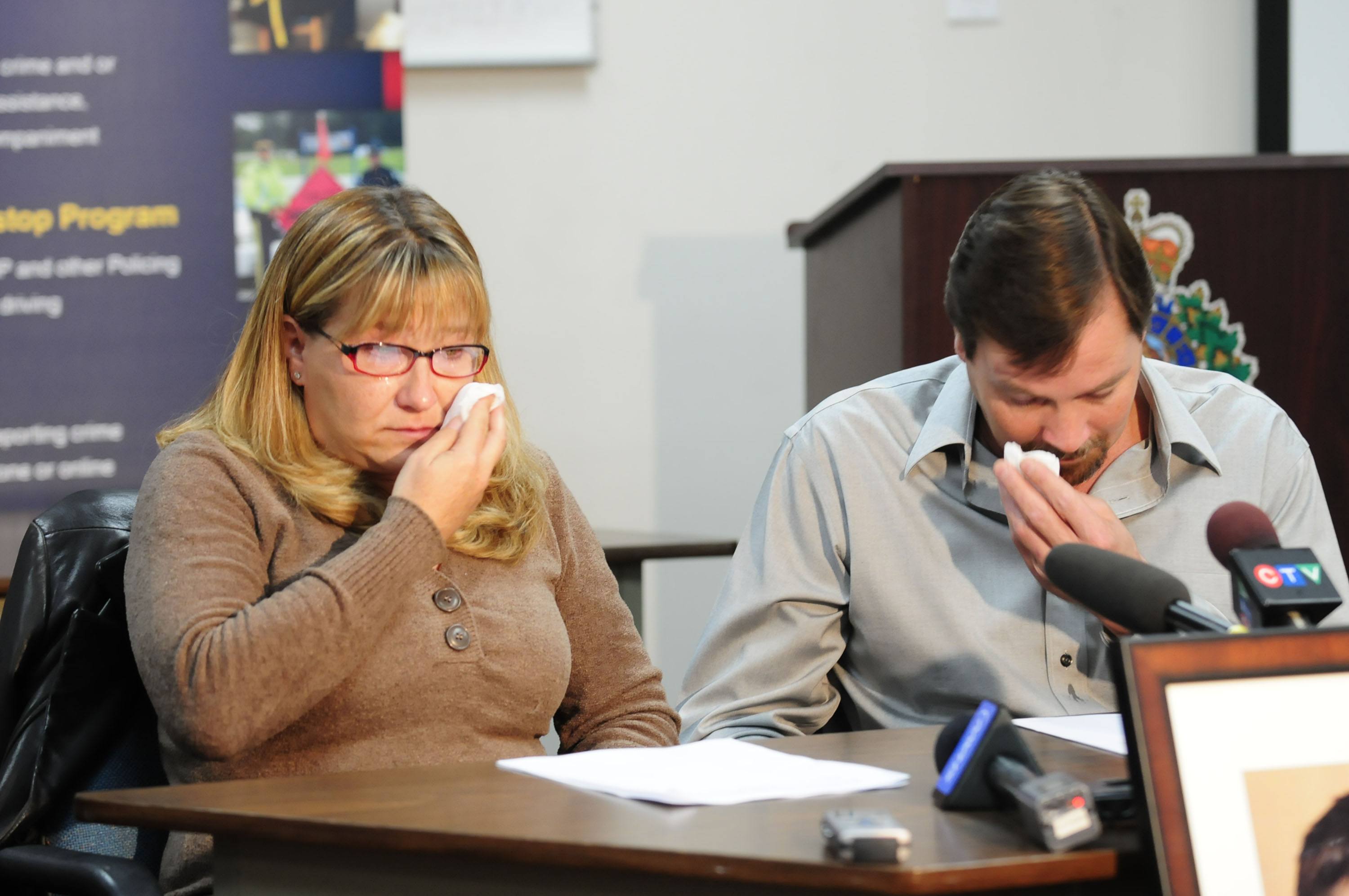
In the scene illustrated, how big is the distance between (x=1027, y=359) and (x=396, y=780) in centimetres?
73

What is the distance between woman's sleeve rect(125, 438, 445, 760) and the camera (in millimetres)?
1086

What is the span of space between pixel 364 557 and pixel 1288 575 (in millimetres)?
745

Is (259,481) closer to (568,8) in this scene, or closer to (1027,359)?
(1027,359)

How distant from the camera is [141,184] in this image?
2.89m

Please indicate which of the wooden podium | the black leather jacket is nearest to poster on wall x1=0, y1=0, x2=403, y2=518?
the wooden podium

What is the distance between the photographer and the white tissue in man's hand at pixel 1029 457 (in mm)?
1252

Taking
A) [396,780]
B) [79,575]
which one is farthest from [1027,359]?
[79,575]

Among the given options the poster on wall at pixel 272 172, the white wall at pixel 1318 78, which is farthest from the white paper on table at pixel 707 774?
the white wall at pixel 1318 78

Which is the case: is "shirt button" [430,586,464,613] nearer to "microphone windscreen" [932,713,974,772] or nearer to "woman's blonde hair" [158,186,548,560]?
"woman's blonde hair" [158,186,548,560]

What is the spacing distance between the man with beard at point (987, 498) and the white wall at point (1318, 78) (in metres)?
1.68

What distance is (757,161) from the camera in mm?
3039

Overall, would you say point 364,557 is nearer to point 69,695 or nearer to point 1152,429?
point 69,695


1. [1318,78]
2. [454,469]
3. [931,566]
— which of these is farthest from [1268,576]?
[1318,78]

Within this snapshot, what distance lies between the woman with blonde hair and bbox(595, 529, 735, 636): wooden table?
755 mm
